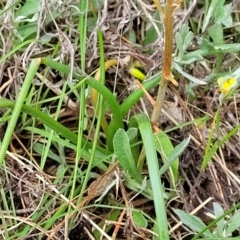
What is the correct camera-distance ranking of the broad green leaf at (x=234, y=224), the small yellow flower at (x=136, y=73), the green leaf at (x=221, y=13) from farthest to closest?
the small yellow flower at (x=136, y=73) < the green leaf at (x=221, y=13) < the broad green leaf at (x=234, y=224)

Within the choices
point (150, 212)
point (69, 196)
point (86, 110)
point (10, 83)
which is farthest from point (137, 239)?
point (10, 83)

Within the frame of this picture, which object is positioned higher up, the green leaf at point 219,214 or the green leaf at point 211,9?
the green leaf at point 211,9

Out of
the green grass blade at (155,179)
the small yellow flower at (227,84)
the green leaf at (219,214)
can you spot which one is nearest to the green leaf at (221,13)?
the small yellow flower at (227,84)

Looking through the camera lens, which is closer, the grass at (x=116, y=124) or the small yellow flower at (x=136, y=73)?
the grass at (x=116, y=124)

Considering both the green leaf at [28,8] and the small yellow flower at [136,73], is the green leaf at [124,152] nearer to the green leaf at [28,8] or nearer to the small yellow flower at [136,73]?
the small yellow flower at [136,73]

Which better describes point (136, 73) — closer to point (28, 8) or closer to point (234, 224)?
point (28, 8)

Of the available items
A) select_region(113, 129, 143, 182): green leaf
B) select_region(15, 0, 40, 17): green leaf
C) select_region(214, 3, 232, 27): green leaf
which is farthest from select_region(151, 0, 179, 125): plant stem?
select_region(15, 0, 40, 17): green leaf

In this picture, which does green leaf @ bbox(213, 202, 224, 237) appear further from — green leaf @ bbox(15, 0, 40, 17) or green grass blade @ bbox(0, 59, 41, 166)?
green leaf @ bbox(15, 0, 40, 17)
